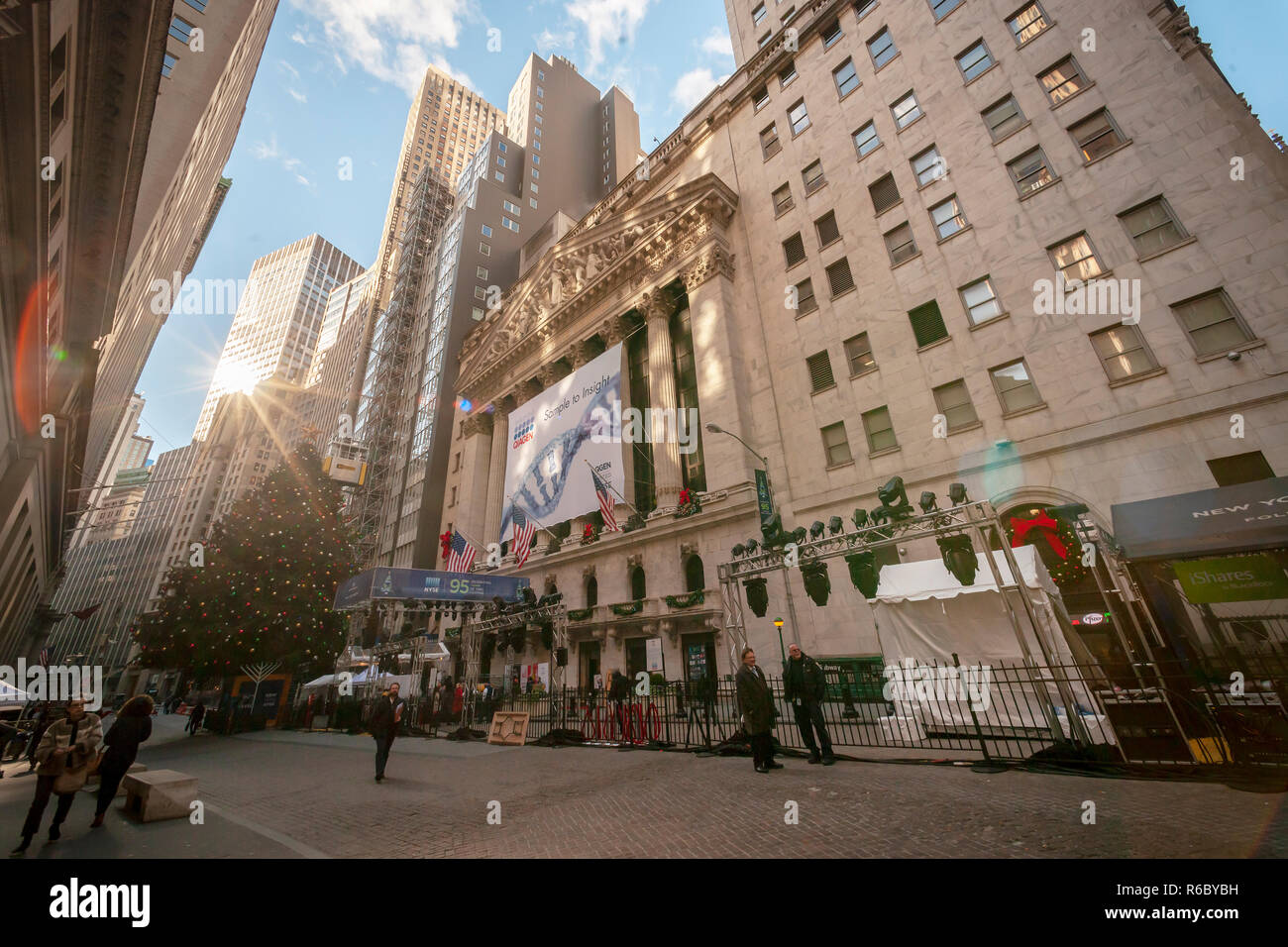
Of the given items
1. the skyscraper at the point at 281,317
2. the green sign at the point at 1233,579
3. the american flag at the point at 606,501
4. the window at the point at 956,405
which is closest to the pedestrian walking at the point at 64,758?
the american flag at the point at 606,501

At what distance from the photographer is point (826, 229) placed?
24.7 metres

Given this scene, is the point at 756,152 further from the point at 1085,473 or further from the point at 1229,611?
the point at 1229,611

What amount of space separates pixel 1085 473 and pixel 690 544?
14.6 m

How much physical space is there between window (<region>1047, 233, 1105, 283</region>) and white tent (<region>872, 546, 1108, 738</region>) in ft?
35.0

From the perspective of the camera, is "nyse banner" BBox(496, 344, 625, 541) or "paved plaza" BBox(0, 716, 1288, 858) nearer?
"paved plaza" BBox(0, 716, 1288, 858)

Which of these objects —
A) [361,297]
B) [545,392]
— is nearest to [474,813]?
[545,392]

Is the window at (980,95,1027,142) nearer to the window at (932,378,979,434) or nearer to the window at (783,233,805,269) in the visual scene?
the window at (783,233,805,269)

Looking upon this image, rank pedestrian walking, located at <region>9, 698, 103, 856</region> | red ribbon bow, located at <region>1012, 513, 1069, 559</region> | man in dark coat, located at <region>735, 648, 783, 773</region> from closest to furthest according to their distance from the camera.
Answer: pedestrian walking, located at <region>9, 698, 103, 856</region> < man in dark coat, located at <region>735, 648, 783, 773</region> < red ribbon bow, located at <region>1012, 513, 1069, 559</region>

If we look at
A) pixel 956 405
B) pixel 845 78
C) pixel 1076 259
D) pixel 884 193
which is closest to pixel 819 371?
pixel 956 405

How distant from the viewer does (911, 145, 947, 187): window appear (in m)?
21.0

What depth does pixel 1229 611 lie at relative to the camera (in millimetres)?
12797

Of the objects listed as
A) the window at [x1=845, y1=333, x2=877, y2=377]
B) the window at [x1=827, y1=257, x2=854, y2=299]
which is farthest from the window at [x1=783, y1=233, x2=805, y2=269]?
the window at [x1=845, y1=333, x2=877, y2=377]
